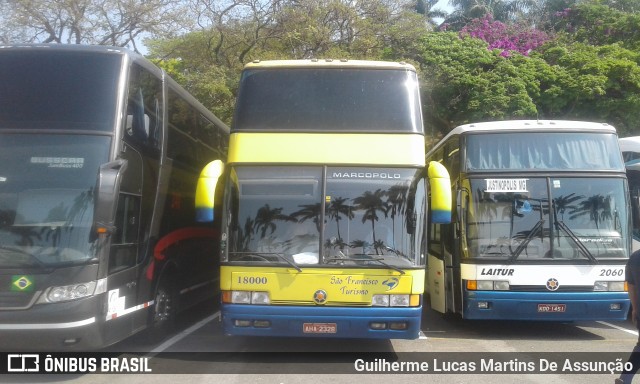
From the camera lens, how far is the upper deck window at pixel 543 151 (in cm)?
996

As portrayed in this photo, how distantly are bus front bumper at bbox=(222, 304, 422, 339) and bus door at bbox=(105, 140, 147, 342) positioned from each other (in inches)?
50.4

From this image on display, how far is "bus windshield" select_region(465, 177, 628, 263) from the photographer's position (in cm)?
967

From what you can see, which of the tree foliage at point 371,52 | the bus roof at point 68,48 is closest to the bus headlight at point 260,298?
the bus roof at point 68,48

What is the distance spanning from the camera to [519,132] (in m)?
10.1

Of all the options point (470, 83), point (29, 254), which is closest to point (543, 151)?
point (29, 254)

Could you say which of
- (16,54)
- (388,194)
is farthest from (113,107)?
(388,194)

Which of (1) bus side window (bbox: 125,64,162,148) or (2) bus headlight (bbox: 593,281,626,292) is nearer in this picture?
(1) bus side window (bbox: 125,64,162,148)

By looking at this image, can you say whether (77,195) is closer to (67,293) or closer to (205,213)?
(67,293)

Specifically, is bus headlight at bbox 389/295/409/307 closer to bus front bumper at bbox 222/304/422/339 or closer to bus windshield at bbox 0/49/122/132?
bus front bumper at bbox 222/304/422/339

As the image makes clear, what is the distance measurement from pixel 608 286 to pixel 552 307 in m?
0.87

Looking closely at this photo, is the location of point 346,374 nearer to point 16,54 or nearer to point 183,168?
point 183,168

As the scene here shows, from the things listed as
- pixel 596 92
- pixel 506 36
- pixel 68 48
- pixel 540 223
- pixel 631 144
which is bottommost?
pixel 540 223

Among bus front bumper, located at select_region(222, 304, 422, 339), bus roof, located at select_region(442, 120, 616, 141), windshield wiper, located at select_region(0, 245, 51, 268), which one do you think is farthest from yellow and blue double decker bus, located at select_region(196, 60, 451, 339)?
bus roof, located at select_region(442, 120, 616, 141)

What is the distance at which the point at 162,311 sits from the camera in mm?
9656
